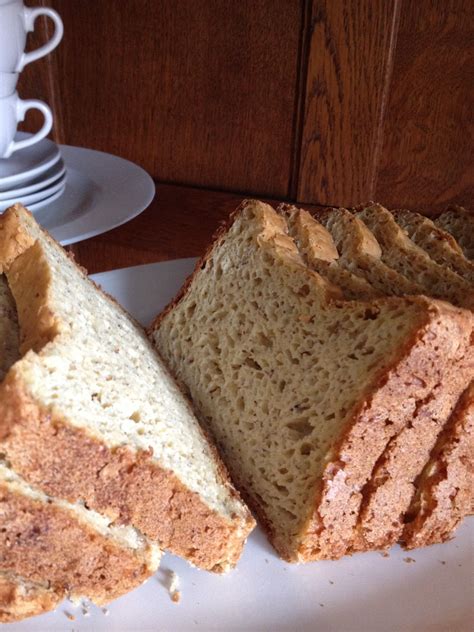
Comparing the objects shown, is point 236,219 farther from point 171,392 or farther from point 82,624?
point 82,624

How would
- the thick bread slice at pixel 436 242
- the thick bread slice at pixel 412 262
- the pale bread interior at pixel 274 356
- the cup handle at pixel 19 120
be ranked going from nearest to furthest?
the pale bread interior at pixel 274 356, the thick bread slice at pixel 412 262, the thick bread slice at pixel 436 242, the cup handle at pixel 19 120

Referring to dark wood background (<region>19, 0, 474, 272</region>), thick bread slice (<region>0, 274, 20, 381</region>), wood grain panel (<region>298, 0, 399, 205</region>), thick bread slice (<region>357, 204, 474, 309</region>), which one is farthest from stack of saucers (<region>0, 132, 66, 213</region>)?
wood grain panel (<region>298, 0, 399, 205</region>)

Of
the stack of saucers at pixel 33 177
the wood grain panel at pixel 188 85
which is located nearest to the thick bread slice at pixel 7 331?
the stack of saucers at pixel 33 177

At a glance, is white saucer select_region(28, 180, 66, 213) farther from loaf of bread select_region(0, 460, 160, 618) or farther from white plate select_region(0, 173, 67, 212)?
loaf of bread select_region(0, 460, 160, 618)

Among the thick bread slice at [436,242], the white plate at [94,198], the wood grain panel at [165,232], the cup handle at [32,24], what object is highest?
the cup handle at [32,24]

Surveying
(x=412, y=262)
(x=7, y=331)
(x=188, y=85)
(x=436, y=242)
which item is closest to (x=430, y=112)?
(x=188, y=85)

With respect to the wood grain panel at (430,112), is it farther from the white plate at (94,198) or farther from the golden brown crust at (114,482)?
the golden brown crust at (114,482)

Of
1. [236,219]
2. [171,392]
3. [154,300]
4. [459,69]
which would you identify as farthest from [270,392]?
[459,69]

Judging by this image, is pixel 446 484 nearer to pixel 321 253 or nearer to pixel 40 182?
pixel 321 253
